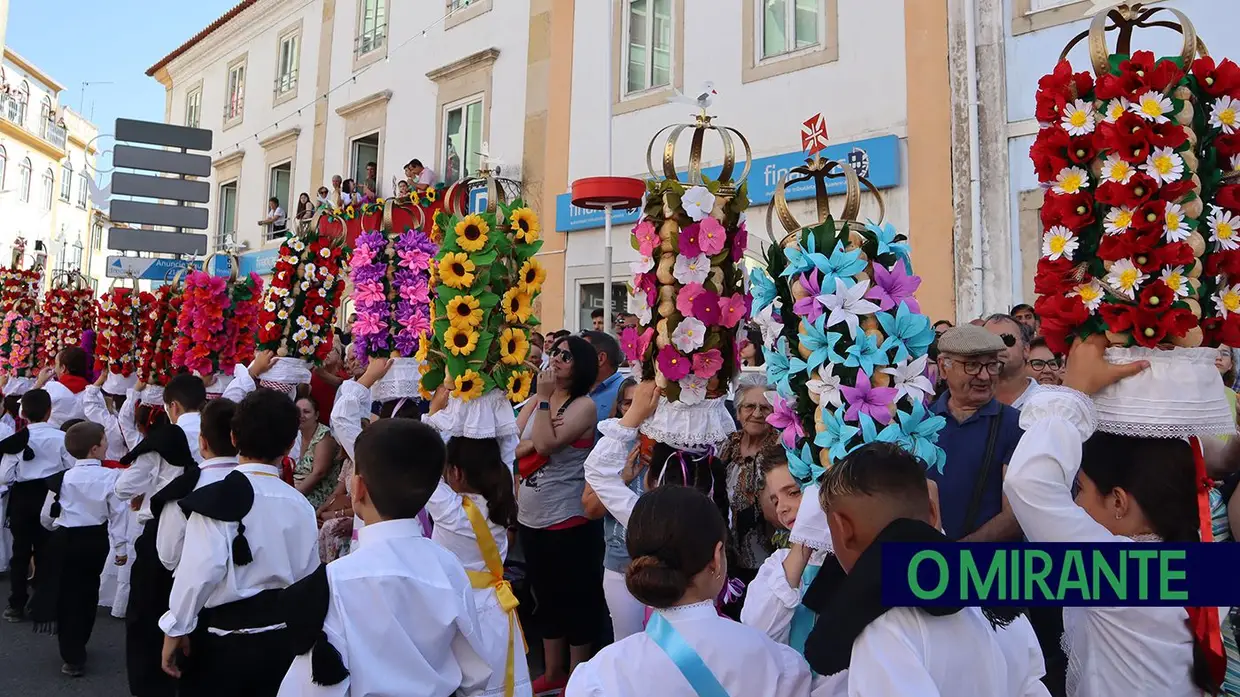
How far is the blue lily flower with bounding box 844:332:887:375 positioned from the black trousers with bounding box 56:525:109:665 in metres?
5.01

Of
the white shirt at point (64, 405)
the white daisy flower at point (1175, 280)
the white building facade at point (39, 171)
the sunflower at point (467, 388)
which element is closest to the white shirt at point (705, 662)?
the white daisy flower at point (1175, 280)

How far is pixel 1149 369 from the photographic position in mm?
2391

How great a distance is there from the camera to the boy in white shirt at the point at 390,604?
90.0 inches

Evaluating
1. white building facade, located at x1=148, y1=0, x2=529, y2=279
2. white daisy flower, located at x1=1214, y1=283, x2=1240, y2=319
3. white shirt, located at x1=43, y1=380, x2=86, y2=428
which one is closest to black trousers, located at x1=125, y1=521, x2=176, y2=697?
white daisy flower, located at x1=1214, y1=283, x2=1240, y2=319

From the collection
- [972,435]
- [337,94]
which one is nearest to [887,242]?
[972,435]

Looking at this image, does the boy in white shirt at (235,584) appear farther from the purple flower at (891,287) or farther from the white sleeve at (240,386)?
the white sleeve at (240,386)

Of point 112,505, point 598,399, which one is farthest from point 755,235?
point 112,505

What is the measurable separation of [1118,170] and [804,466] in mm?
1212

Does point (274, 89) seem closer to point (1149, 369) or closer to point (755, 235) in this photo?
point (755, 235)

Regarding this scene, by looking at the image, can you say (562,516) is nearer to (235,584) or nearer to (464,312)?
(464,312)

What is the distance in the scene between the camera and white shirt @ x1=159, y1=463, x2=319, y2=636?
10.4 feet

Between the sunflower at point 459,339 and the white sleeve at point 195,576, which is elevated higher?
the sunflower at point 459,339

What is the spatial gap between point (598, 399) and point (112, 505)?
131 inches

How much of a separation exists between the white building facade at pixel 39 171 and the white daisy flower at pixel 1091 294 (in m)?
38.7
